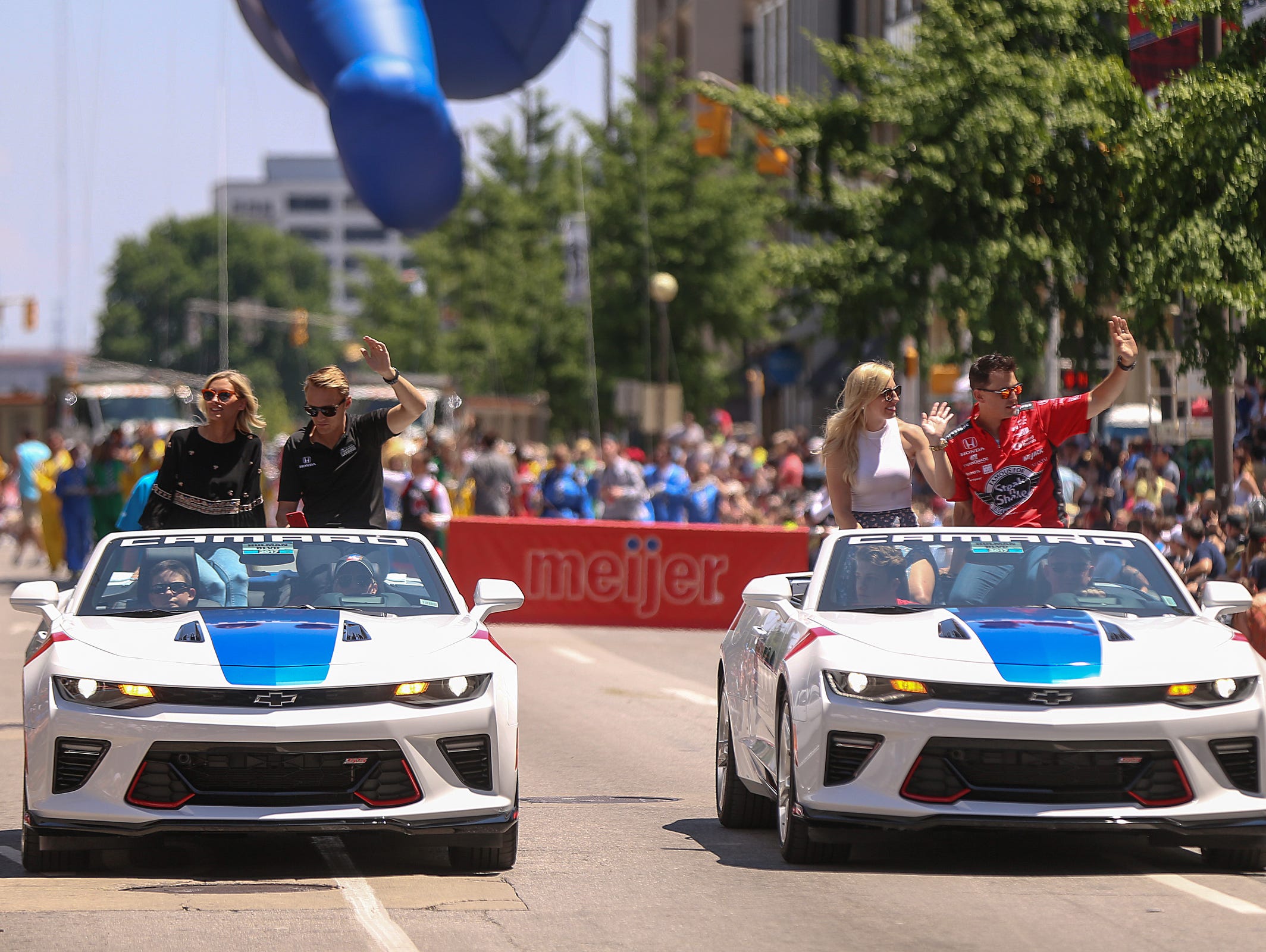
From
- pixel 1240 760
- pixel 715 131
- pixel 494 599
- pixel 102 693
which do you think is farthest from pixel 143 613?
pixel 715 131

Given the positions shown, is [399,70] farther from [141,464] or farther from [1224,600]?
[1224,600]

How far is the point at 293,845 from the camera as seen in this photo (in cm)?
874

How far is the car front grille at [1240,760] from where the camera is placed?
7.69m

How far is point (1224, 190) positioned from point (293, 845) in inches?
426

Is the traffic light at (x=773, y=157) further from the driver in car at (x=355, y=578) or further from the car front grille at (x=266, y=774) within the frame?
the car front grille at (x=266, y=774)

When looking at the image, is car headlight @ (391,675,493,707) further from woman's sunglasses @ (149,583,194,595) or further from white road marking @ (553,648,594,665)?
white road marking @ (553,648,594,665)

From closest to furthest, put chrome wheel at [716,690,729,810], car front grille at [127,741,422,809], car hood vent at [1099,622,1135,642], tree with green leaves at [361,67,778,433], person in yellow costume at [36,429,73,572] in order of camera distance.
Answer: car front grille at [127,741,422,809] < car hood vent at [1099,622,1135,642] < chrome wheel at [716,690,729,810] < person in yellow costume at [36,429,73,572] < tree with green leaves at [361,67,778,433]

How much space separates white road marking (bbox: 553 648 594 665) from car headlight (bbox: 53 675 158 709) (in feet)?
36.0

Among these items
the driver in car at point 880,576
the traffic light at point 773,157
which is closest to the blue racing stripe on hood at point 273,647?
the driver in car at point 880,576

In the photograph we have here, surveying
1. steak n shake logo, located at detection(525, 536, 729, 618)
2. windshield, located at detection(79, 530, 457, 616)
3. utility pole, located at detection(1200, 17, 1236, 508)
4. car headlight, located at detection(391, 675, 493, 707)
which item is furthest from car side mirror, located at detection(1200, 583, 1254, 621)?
steak n shake logo, located at detection(525, 536, 729, 618)

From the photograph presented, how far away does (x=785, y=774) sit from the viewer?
812 cm

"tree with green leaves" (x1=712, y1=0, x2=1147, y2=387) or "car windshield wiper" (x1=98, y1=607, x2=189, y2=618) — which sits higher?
"tree with green leaves" (x1=712, y1=0, x2=1147, y2=387)

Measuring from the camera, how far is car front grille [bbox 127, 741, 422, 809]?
7461 mm

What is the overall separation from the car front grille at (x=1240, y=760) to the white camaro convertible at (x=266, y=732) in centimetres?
250
